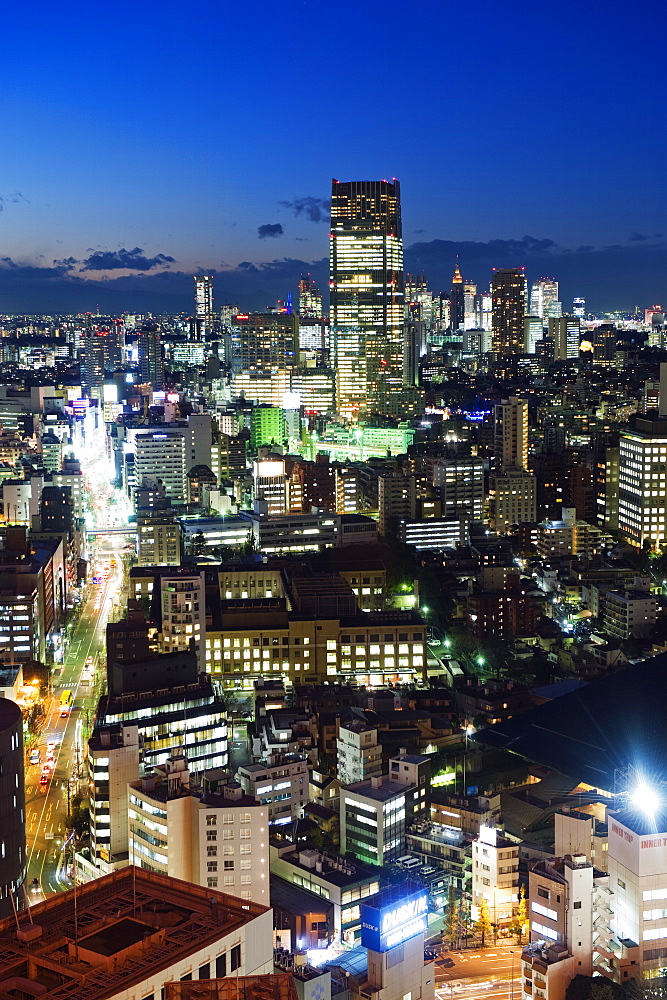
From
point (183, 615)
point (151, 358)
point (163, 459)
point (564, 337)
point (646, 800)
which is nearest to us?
point (646, 800)

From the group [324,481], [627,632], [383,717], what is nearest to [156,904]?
[383,717]

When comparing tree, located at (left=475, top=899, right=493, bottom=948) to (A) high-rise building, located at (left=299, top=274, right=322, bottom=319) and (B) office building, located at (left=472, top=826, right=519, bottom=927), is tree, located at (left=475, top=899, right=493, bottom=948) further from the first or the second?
(A) high-rise building, located at (left=299, top=274, right=322, bottom=319)

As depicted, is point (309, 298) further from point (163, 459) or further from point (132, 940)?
point (132, 940)

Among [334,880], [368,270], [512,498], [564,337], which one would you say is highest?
[368,270]

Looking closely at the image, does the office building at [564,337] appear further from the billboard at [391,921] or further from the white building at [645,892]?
the billboard at [391,921]

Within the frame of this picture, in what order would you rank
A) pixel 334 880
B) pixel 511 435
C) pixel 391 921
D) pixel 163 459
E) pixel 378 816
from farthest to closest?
1. pixel 163 459
2. pixel 511 435
3. pixel 378 816
4. pixel 334 880
5. pixel 391 921

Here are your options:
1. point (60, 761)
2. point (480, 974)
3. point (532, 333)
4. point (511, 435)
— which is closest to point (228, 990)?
point (480, 974)

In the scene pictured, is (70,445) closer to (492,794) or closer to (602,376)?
(602,376)

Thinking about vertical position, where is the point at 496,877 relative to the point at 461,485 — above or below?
below

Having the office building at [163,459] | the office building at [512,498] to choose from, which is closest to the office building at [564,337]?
the office building at [163,459]

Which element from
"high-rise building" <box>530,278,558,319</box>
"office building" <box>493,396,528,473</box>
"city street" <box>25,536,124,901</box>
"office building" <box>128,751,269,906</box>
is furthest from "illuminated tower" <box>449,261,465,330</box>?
"office building" <box>128,751,269,906</box>
